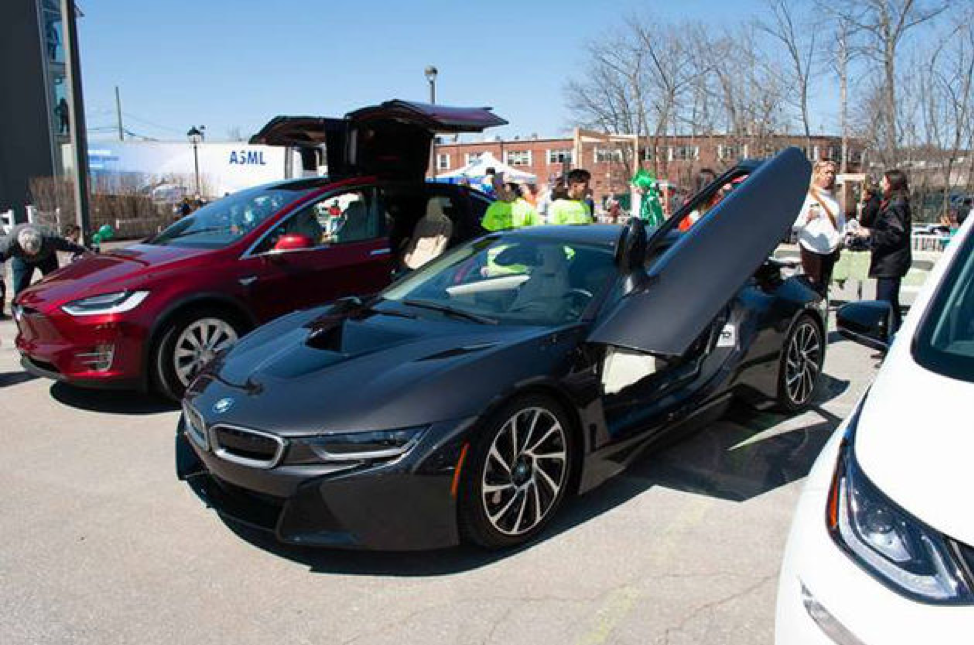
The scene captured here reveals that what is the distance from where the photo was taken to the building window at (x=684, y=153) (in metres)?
26.4

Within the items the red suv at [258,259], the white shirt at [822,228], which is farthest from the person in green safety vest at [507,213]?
the white shirt at [822,228]

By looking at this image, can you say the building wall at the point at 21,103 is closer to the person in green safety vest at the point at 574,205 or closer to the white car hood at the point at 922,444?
the person in green safety vest at the point at 574,205

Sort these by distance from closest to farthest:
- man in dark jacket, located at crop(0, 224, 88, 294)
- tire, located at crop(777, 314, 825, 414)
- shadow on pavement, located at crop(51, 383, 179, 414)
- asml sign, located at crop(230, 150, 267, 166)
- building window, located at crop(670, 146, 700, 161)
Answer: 1. tire, located at crop(777, 314, 825, 414)
2. shadow on pavement, located at crop(51, 383, 179, 414)
3. man in dark jacket, located at crop(0, 224, 88, 294)
4. building window, located at crop(670, 146, 700, 161)
5. asml sign, located at crop(230, 150, 267, 166)

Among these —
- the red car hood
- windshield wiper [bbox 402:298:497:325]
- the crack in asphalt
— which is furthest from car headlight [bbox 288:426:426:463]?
the red car hood

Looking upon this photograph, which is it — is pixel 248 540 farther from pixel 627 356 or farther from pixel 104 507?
pixel 627 356

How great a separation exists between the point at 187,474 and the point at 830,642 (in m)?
2.66

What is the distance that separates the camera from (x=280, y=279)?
5.83 metres

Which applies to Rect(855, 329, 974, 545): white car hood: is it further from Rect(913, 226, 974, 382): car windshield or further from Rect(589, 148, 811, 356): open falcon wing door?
Rect(589, 148, 811, 356): open falcon wing door

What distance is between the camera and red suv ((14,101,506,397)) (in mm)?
5055

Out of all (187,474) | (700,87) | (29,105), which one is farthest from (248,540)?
(29,105)

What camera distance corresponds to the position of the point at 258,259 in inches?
226

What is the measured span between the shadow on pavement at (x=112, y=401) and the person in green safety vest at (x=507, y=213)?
317cm

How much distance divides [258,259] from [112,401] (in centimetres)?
146

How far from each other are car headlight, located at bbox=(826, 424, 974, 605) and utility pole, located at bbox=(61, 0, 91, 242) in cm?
1035
